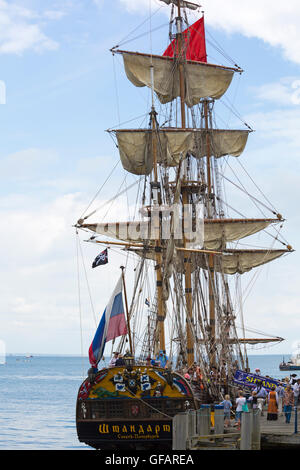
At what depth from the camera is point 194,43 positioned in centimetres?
5478

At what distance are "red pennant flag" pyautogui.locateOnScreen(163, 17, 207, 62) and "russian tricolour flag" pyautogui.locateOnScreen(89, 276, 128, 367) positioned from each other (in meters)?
27.5

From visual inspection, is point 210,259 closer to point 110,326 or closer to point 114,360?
point 114,360

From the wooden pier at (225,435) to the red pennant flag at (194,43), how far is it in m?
34.2

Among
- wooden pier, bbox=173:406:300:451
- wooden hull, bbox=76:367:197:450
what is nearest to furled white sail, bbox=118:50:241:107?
wooden hull, bbox=76:367:197:450

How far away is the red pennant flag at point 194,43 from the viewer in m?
51.3

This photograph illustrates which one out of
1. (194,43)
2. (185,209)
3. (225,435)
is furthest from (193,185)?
(225,435)

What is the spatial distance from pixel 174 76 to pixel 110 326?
27.1 meters

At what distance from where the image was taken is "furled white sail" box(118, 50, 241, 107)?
4841cm

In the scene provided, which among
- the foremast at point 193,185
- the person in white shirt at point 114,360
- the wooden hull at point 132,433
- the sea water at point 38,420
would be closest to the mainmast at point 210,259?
the foremast at point 193,185

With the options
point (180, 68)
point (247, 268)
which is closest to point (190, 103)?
point (180, 68)

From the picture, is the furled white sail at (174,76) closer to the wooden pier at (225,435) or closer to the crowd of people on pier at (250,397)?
the crowd of people on pier at (250,397)
